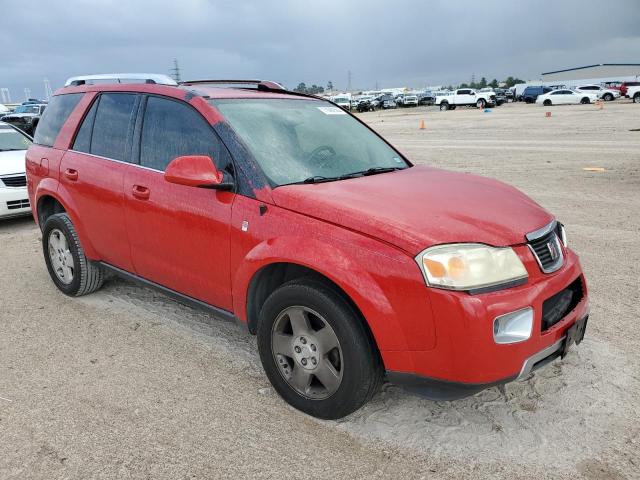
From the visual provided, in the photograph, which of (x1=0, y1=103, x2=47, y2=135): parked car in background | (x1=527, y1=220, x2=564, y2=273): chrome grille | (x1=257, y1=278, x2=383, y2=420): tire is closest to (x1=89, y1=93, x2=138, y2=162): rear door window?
(x1=257, y1=278, x2=383, y2=420): tire

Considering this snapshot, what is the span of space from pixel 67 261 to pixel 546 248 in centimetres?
389

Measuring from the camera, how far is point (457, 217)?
8.59 ft

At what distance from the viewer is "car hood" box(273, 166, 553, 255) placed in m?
2.46

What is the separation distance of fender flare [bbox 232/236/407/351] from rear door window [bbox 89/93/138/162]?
1.68 m

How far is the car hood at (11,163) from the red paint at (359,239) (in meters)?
4.43

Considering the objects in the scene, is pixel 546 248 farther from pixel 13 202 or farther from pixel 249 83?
pixel 13 202

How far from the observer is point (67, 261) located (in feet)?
15.1

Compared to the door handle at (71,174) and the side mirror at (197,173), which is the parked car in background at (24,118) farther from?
the side mirror at (197,173)

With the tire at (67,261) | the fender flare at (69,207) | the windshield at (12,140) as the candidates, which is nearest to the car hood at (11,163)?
the windshield at (12,140)

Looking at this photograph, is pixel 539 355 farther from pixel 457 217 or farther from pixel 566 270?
pixel 457 217

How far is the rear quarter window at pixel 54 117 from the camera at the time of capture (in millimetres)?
4574

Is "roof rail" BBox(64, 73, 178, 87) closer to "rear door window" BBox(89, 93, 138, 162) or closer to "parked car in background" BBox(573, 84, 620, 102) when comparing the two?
"rear door window" BBox(89, 93, 138, 162)

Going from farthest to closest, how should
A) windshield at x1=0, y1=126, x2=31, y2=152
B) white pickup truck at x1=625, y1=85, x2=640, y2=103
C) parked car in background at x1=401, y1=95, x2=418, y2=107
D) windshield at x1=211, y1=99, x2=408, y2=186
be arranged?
1. parked car in background at x1=401, y1=95, x2=418, y2=107
2. white pickup truck at x1=625, y1=85, x2=640, y2=103
3. windshield at x1=0, y1=126, x2=31, y2=152
4. windshield at x1=211, y1=99, x2=408, y2=186

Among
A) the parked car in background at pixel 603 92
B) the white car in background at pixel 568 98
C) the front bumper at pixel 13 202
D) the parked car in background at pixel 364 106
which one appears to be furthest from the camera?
the parked car in background at pixel 364 106
